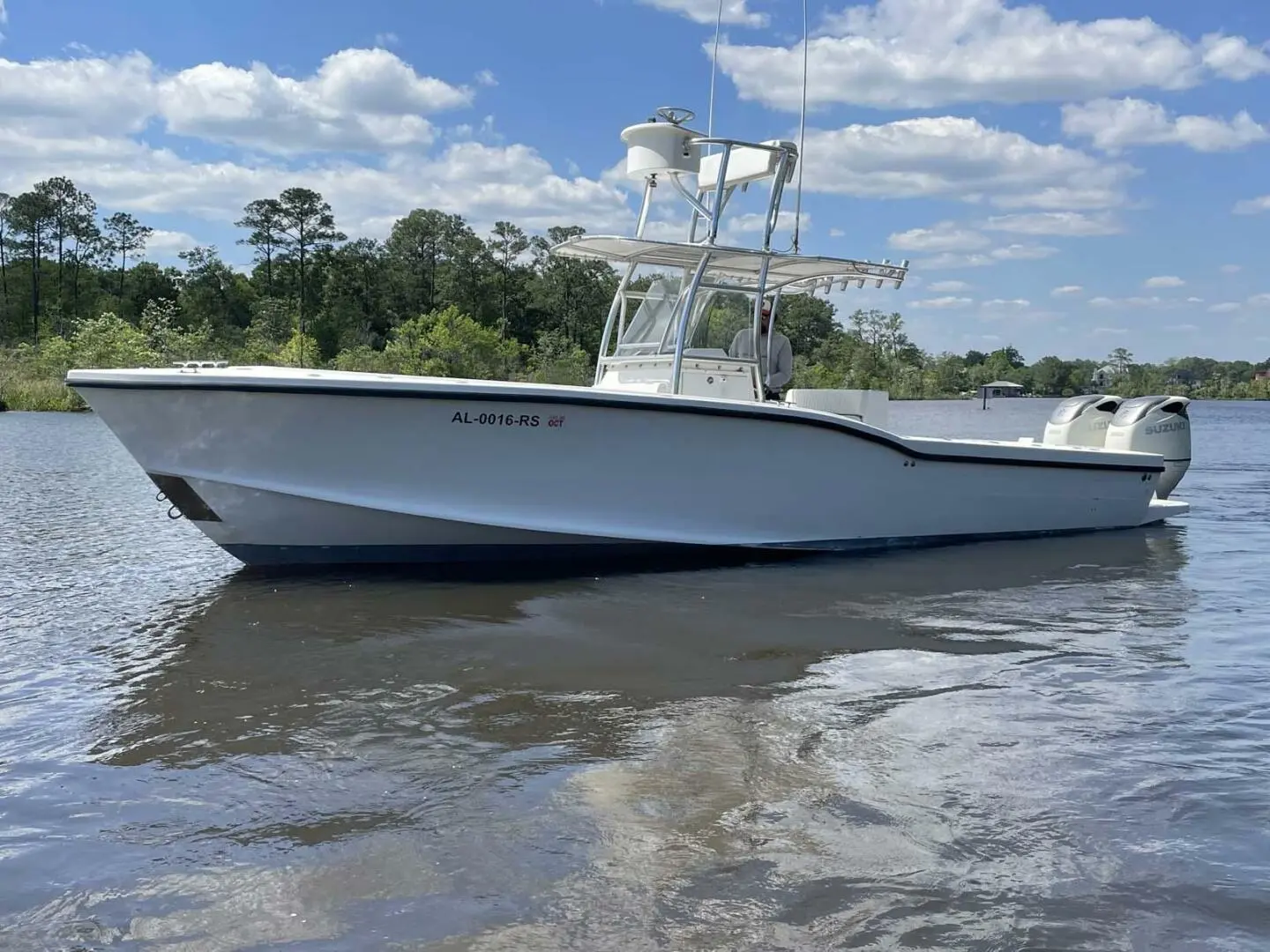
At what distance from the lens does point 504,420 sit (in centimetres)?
709

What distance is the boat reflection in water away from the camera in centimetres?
286

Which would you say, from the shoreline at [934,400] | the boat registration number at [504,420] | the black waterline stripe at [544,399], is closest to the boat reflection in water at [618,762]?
the boat registration number at [504,420]

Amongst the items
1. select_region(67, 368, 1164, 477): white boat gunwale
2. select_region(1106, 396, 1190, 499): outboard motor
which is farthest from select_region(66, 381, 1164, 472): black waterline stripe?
select_region(1106, 396, 1190, 499): outboard motor

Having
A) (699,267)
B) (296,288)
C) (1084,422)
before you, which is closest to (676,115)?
(699,267)

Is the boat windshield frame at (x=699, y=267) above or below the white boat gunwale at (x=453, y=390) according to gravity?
above

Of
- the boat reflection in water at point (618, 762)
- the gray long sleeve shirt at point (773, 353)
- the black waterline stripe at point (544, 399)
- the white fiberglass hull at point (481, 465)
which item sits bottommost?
the boat reflection in water at point (618, 762)

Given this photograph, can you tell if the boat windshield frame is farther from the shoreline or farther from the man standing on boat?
the shoreline

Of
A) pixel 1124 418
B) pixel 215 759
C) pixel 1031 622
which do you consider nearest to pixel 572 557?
pixel 1031 622

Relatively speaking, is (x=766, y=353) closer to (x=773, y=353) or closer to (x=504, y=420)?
(x=773, y=353)

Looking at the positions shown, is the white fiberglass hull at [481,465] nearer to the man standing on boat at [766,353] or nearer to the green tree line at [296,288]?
the man standing on boat at [766,353]

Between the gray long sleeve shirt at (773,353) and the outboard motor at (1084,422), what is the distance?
3.76 m

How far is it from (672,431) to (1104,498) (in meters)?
5.25

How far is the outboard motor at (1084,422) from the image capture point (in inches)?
425

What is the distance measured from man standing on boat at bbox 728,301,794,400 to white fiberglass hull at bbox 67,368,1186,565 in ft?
3.15
